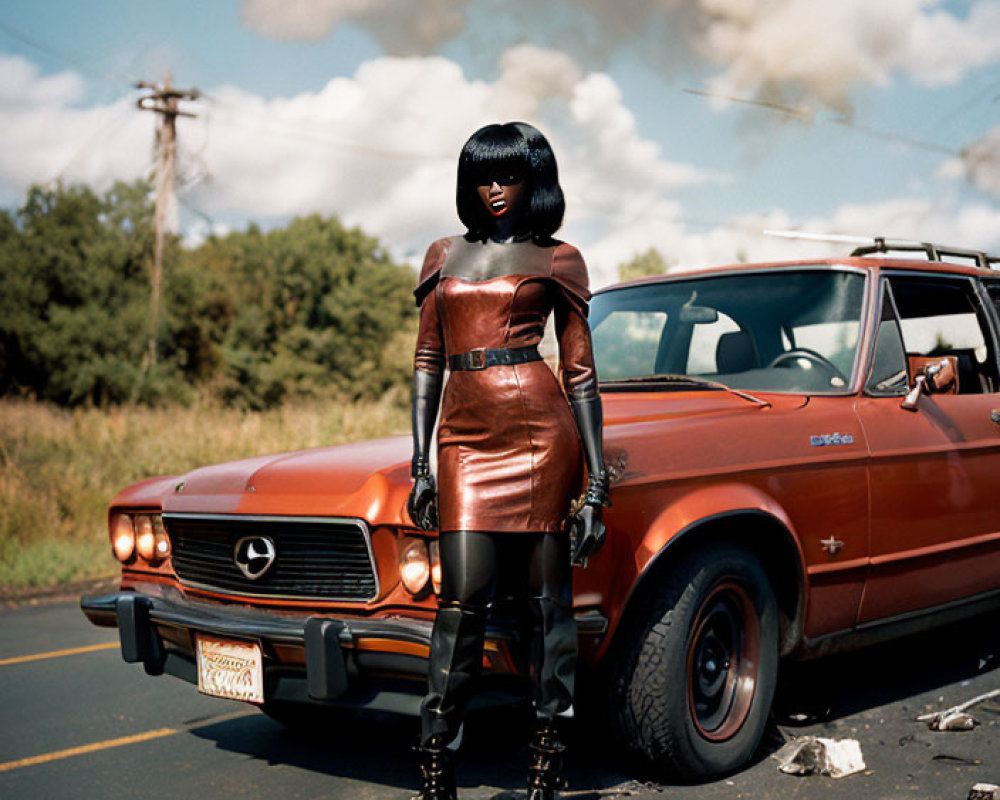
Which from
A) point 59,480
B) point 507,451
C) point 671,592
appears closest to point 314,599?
point 507,451

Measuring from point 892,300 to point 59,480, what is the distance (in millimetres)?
10214

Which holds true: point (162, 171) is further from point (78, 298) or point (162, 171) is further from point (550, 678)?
point (550, 678)

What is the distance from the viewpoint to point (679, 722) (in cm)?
340

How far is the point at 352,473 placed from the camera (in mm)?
3438

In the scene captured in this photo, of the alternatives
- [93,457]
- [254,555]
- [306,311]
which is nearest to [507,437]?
[254,555]

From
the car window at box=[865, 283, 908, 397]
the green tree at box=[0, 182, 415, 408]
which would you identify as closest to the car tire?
the car window at box=[865, 283, 908, 397]

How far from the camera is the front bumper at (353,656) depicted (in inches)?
121

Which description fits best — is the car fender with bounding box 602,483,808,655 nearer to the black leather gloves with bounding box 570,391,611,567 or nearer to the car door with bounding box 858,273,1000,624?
the black leather gloves with bounding box 570,391,611,567

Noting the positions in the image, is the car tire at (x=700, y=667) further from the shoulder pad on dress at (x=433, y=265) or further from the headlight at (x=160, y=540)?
the headlight at (x=160, y=540)

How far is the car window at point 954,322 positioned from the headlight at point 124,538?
3534 mm

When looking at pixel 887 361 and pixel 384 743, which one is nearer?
pixel 384 743

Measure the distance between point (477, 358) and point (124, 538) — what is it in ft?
6.51

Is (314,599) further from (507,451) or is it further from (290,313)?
(290,313)

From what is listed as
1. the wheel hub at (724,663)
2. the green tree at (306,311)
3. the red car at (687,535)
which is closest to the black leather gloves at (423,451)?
the red car at (687,535)
